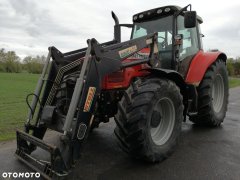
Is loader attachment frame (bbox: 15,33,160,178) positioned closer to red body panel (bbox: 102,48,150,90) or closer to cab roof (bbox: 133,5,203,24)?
red body panel (bbox: 102,48,150,90)

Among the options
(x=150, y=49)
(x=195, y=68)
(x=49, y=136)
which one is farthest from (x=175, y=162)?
(x=49, y=136)

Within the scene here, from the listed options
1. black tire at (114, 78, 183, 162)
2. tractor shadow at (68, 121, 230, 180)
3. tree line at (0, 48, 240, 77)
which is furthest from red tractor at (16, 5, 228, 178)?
tree line at (0, 48, 240, 77)

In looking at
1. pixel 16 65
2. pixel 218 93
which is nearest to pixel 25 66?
pixel 16 65

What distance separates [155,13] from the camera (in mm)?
5781

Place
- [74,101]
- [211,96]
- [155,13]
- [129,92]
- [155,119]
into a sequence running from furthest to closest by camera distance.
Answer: [211,96]
[155,13]
[155,119]
[129,92]
[74,101]

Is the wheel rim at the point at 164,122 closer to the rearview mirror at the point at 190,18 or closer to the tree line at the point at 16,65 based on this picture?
the rearview mirror at the point at 190,18

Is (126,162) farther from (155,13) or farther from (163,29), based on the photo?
(155,13)

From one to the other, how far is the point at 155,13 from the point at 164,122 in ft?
7.61

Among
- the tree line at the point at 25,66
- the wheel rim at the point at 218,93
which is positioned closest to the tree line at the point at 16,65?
the tree line at the point at 25,66

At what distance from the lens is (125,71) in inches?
179

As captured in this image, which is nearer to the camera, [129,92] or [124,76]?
[129,92]

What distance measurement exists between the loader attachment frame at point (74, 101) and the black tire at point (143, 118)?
0.42 meters

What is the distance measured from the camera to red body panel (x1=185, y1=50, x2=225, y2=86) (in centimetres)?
588

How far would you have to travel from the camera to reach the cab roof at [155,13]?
18.4 ft
